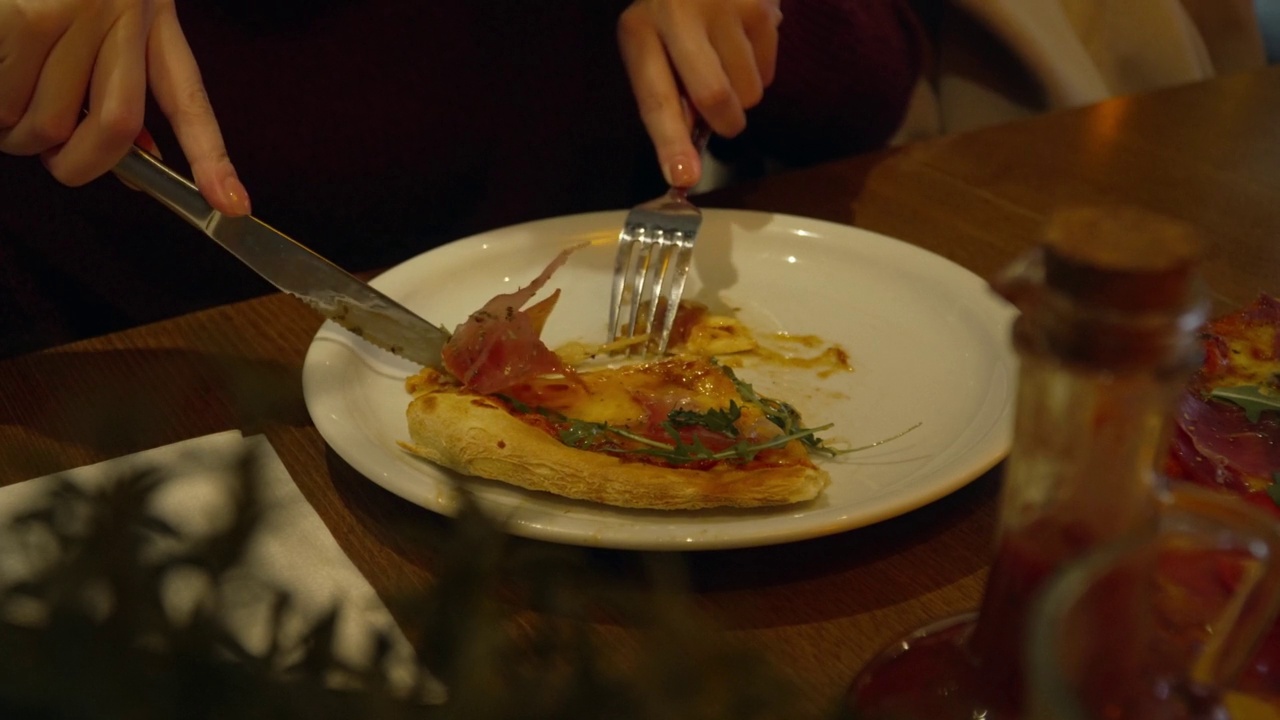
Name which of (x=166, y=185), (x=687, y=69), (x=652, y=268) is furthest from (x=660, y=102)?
(x=166, y=185)

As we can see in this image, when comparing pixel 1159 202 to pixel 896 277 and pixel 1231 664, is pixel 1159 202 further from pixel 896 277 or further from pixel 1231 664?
pixel 1231 664

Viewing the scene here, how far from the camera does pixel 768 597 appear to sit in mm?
786

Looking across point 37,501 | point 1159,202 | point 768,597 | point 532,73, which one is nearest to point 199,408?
point 768,597


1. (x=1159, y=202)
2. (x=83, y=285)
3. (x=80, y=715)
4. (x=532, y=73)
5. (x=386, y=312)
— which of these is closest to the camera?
(x=80, y=715)

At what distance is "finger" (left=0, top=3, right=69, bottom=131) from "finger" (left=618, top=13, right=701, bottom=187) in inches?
25.8

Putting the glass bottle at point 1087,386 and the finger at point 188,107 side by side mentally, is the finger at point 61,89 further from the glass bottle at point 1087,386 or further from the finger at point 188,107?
the glass bottle at point 1087,386

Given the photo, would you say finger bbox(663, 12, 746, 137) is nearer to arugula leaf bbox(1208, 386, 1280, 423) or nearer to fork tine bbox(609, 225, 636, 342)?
fork tine bbox(609, 225, 636, 342)

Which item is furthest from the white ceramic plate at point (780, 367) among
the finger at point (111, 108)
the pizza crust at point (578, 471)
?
Result: the finger at point (111, 108)

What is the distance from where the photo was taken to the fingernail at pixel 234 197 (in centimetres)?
100

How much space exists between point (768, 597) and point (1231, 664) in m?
0.40

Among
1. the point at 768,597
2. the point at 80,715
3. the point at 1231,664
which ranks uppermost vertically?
the point at 80,715

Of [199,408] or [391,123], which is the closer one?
[199,408]

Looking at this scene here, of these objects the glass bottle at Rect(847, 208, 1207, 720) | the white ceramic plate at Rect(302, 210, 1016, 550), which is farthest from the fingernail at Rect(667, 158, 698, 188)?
the glass bottle at Rect(847, 208, 1207, 720)

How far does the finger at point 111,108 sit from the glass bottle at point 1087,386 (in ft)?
2.88
